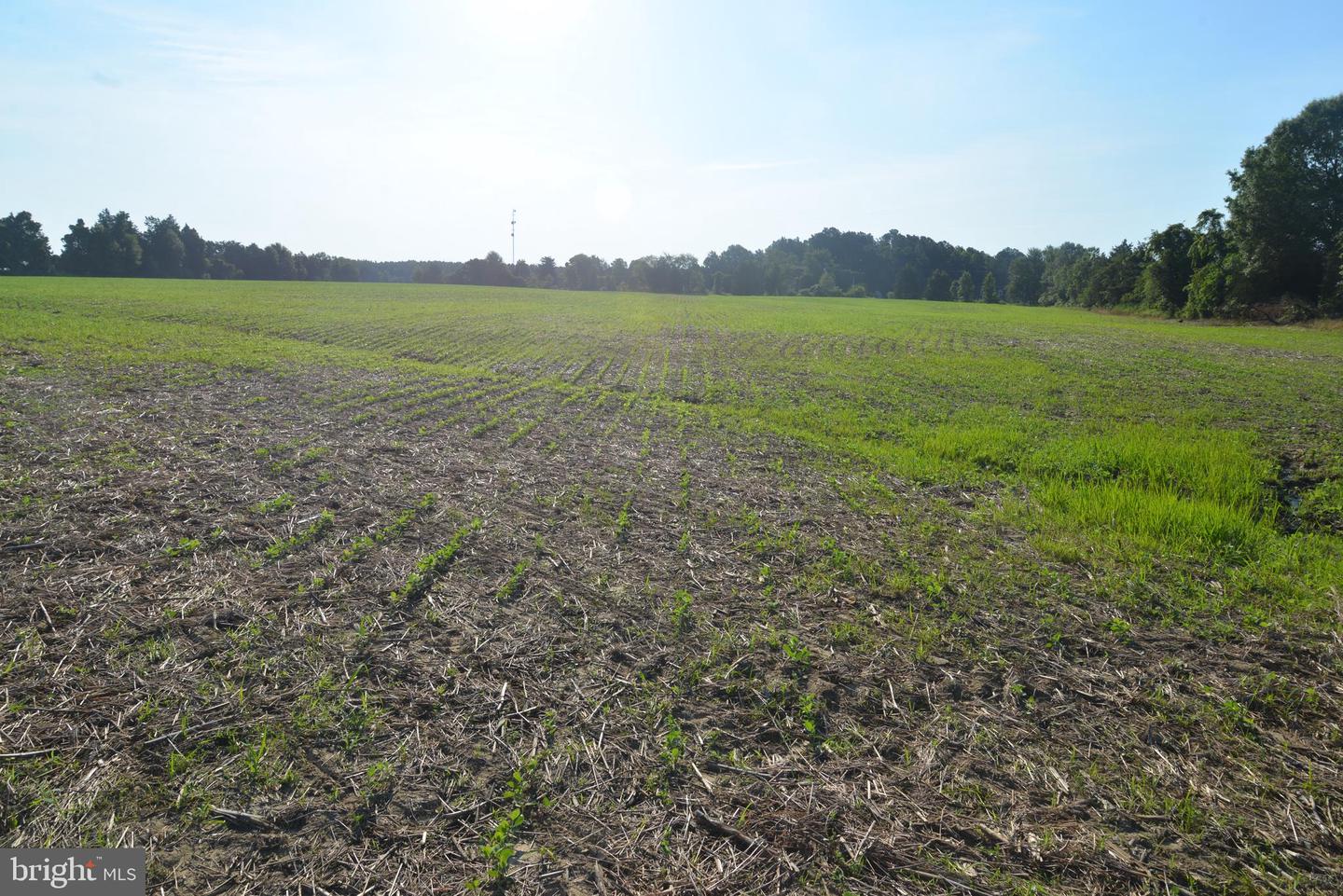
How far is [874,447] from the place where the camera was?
13898 mm

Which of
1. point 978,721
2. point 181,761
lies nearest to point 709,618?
point 978,721

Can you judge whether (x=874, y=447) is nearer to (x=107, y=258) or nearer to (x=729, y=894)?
(x=729, y=894)

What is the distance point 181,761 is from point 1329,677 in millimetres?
8771

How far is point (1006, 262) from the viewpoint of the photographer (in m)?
182

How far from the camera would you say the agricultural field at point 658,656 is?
3840 mm

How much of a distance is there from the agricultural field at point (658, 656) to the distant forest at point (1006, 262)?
1996 inches

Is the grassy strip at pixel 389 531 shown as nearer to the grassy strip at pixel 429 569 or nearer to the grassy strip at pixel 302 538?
the grassy strip at pixel 302 538

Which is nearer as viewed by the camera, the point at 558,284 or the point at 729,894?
the point at 729,894

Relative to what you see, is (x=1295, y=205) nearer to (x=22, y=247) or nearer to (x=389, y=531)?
(x=389, y=531)

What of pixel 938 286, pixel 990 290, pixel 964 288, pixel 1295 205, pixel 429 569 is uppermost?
pixel 1295 205

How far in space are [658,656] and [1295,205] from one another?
66.2 metres

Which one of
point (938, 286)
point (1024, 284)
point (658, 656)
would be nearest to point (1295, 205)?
point (658, 656)

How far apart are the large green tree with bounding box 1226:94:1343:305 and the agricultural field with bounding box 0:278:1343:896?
50023mm

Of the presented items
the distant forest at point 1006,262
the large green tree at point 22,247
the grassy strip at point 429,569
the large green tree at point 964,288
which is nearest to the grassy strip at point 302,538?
the grassy strip at point 429,569
